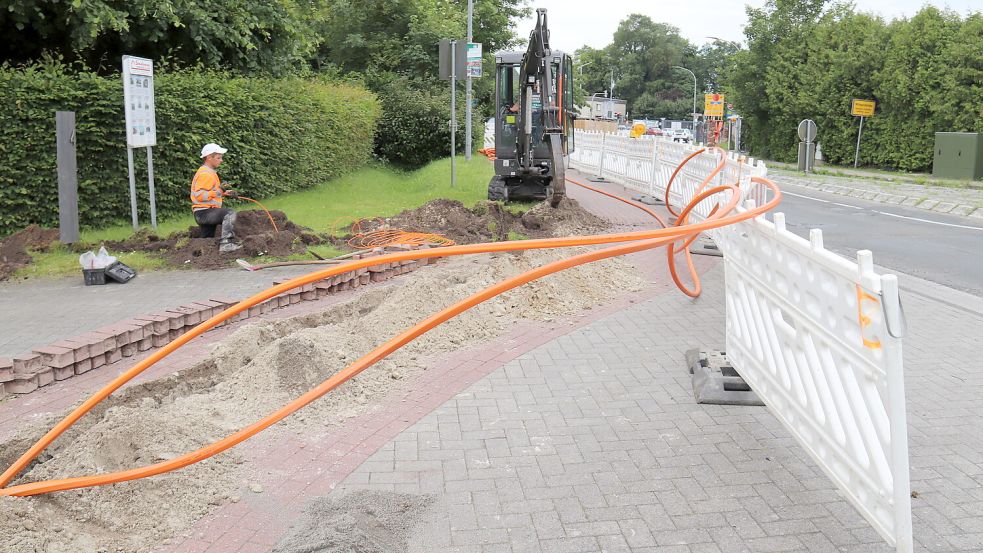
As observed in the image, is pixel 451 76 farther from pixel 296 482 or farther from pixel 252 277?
pixel 296 482

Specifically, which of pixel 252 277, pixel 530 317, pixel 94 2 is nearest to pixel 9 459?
pixel 530 317

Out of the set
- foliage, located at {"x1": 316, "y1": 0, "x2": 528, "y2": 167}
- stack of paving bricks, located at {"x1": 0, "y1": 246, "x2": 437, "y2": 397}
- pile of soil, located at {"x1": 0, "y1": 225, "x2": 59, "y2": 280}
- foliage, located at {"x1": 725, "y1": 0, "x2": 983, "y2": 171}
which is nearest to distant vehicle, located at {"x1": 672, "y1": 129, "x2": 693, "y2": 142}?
foliage, located at {"x1": 725, "y1": 0, "x2": 983, "y2": 171}

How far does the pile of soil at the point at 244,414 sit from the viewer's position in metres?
3.82

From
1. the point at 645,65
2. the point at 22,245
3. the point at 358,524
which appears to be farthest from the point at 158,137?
the point at 645,65

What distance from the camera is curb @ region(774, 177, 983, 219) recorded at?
18.1 meters

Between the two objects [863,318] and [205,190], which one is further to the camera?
[205,190]

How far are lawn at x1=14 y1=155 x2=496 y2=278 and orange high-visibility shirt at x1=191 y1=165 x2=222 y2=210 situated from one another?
1009 millimetres

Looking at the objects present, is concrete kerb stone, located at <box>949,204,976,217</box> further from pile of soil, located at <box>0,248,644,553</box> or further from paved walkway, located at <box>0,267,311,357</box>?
paved walkway, located at <box>0,267,311,357</box>

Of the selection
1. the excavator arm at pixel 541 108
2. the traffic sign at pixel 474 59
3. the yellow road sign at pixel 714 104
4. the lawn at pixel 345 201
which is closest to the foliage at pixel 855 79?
the yellow road sign at pixel 714 104

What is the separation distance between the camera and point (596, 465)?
4.66 m

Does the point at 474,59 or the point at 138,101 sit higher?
the point at 474,59

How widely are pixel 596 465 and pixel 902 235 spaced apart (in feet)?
39.2

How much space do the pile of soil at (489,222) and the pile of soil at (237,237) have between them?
1884 millimetres

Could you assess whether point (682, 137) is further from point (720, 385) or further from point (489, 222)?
point (720, 385)
